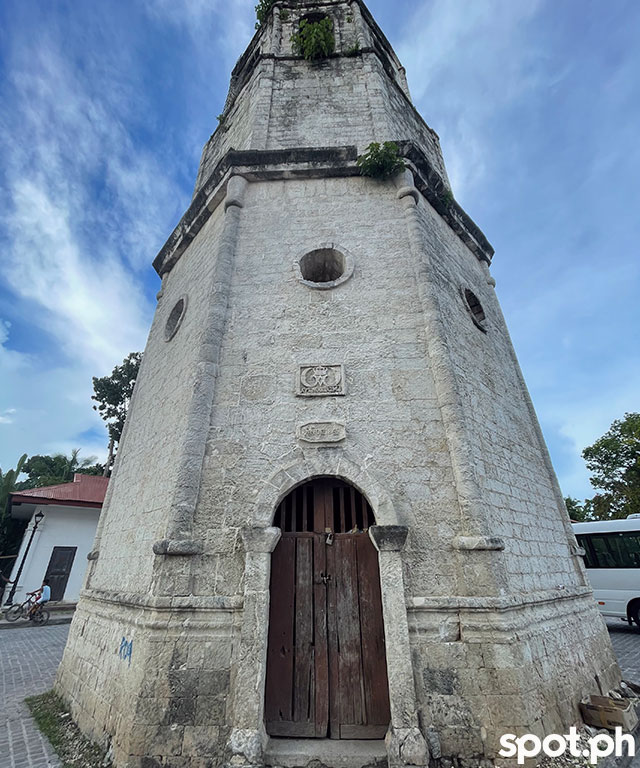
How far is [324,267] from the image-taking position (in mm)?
6777

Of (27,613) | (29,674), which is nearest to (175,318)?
(29,674)

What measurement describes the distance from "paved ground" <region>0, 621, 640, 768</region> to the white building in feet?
7.46

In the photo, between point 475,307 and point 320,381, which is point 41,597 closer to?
point 320,381

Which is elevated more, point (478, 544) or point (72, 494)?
point (72, 494)

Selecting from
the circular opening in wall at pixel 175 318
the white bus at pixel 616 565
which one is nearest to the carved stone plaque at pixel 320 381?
the circular opening in wall at pixel 175 318

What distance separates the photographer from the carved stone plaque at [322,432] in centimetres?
490

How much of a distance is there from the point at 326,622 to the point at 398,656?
844 millimetres

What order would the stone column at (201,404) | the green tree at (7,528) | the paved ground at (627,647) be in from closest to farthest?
the stone column at (201,404), the paved ground at (627,647), the green tree at (7,528)

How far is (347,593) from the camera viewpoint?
4.43m

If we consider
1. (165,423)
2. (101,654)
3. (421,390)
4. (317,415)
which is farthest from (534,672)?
(165,423)

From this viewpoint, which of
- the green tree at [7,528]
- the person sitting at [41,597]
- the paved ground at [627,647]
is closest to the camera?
the paved ground at [627,647]

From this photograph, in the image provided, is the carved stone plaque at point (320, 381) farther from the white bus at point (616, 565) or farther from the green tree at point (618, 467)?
the green tree at point (618, 467)

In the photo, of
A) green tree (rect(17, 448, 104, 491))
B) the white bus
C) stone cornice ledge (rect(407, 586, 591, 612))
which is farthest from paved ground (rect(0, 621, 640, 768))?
green tree (rect(17, 448, 104, 491))

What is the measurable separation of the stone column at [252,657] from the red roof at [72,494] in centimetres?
1359
